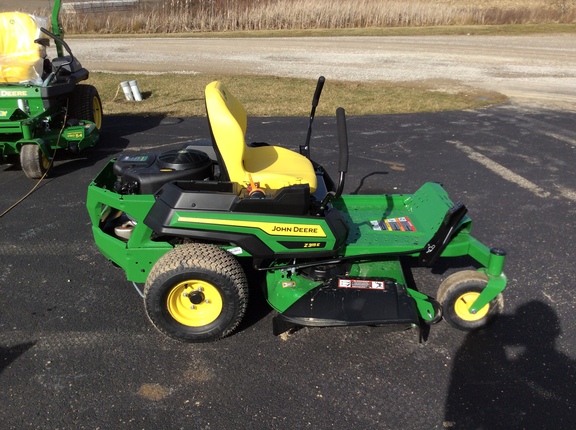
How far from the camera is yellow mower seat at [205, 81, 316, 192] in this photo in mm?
3372

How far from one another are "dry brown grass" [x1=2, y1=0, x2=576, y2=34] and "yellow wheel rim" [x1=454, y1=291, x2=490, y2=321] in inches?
844

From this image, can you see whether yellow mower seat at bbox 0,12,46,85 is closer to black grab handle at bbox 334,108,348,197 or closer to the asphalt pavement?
the asphalt pavement

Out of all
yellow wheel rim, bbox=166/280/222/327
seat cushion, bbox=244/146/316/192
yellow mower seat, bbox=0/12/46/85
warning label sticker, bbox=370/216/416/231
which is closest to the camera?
yellow wheel rim, bbox=166/280/222/327

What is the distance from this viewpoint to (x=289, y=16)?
23.5m

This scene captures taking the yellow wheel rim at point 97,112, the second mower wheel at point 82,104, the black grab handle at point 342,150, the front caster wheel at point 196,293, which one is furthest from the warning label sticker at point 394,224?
the yellow wheel rim at point 97,112

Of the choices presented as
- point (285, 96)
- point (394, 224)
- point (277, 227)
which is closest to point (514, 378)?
point (394, 224)

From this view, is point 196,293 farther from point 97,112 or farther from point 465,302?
point 97,112

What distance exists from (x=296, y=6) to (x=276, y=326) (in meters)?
22.8

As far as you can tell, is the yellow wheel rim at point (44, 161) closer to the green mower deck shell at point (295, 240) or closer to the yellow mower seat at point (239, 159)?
the green mower deck shell at point (295, 240)

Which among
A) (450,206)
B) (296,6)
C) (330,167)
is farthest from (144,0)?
(450,206)

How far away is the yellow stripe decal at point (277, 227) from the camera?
323cm

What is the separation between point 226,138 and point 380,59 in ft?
44.2

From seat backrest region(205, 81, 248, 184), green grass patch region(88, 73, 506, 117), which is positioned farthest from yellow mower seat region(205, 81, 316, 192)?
green grass patch region(88, 73, 506, 117)

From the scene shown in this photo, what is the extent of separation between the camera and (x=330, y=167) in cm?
659
